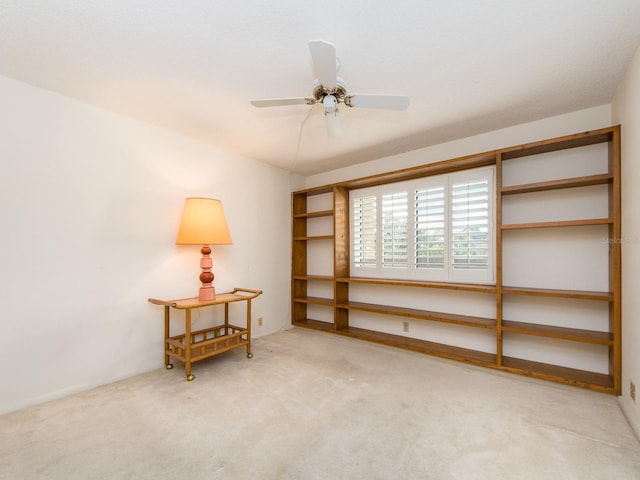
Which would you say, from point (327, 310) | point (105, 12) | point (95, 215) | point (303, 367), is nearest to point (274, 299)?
point (327, 310)

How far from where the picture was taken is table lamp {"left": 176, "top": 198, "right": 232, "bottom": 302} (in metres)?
2.71

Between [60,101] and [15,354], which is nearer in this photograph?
[15,354]

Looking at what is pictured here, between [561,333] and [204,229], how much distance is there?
327 centimetres

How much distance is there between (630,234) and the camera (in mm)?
1953

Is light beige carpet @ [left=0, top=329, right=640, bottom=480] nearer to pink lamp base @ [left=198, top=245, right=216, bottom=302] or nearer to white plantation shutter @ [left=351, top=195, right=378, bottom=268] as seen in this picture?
pink lamp base @ [left=198, top=245, right=216, bottom=302]

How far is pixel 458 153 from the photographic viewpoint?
3168 millimetres

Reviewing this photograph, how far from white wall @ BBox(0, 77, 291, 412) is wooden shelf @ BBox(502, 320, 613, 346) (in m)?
3.13

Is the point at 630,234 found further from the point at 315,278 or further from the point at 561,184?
the point at 315,278

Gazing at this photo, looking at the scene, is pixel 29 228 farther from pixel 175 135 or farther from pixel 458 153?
pixel 458 153

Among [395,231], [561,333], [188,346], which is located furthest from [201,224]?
[561,333]

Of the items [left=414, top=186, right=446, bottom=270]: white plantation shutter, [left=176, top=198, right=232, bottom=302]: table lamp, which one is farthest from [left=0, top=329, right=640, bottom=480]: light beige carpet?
[left=414, top=186, right=446, bottom=270]: white plantation shutter

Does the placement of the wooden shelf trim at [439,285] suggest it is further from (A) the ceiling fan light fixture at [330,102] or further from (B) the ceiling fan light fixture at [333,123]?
(A) the ceiling fan light fixture at [330,102]

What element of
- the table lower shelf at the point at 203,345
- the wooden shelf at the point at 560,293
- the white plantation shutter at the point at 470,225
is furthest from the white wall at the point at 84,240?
the wooden shelf at the point at 560,293

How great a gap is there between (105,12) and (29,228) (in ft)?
5.36
